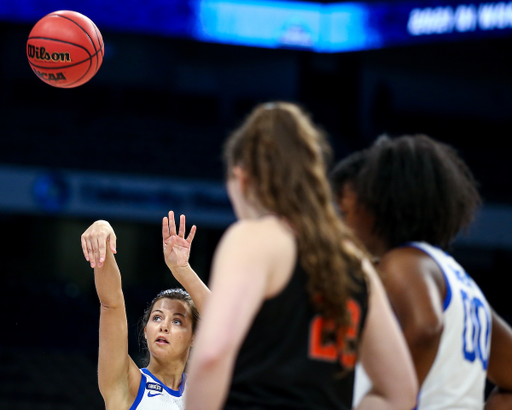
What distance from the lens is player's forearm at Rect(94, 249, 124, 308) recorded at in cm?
233

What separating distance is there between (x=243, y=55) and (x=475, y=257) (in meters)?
6.29

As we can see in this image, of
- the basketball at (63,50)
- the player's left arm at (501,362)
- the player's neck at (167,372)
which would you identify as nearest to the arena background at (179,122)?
the basketball at (63,50)

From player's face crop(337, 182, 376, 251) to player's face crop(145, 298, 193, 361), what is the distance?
3.33 ft

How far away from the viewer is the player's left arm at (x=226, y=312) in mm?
1338

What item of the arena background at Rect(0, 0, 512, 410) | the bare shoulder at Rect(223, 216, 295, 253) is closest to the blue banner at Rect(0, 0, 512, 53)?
the arena background at Rect(0, 0, 512, 410)

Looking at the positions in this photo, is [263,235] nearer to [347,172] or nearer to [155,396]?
[347,172]

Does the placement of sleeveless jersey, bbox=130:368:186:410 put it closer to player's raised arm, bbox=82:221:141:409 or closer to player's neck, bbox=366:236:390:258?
player's raised arm, bbox=82:221:141:409

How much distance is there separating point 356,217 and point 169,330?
108 cm

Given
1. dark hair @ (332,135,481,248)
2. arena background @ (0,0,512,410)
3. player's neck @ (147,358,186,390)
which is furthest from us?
arena background @ (0,0,512,410)

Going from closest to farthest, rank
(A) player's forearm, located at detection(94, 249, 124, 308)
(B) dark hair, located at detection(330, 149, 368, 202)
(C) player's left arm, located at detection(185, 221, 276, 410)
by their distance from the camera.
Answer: (C) player's left arm, located at detection(185, 221, 276, 410)
(B) dark hair, located at detection(330, 149, 368, 202)
(A) player's forearm, located at detection(94, 249, 124, 308)

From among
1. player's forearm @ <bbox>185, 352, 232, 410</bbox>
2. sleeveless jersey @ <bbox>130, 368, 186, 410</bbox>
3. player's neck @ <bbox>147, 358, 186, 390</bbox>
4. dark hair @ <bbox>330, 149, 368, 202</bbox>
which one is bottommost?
sleeveless jersey @ <bbox>130, 368, 186, 410</bbox>

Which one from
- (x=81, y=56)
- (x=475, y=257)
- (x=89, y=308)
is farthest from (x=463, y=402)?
(x=475, y=257)

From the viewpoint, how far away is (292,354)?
4.83 ft

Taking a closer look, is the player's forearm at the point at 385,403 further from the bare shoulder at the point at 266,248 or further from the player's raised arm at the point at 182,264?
the player's raised arm at the point at 182,264
